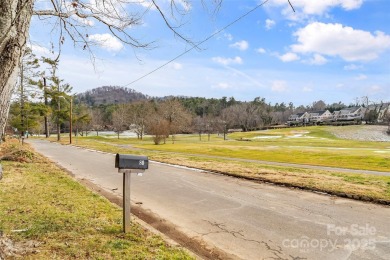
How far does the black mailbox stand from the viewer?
5.04 m

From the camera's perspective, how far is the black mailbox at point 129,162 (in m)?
5.04

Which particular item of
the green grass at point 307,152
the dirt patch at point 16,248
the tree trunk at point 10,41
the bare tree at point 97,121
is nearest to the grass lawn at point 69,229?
the dirt patch at point 16,248

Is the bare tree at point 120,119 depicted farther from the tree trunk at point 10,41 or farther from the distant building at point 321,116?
the distant building at point 321,116

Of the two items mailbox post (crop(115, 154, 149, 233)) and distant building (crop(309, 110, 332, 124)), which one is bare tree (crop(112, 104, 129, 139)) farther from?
distant building (crop(309, 110, 332, 124))

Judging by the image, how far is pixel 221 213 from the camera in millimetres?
7156

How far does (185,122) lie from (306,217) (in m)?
75.4

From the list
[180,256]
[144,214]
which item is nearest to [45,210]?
[144,214]

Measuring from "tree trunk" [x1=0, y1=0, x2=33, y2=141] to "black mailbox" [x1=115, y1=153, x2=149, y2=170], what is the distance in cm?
206

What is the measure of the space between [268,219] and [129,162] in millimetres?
3348

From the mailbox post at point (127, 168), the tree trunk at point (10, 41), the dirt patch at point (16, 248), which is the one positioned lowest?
the dirt patch at point (16, 248)

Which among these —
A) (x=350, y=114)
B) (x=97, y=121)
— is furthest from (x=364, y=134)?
(x=97, y=121)

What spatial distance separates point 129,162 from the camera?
5148 mm

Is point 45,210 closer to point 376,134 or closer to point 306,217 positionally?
point 306,217

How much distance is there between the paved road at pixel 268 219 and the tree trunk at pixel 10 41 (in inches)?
151
